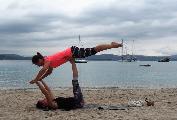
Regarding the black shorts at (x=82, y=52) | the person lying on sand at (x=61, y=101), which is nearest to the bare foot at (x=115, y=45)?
the black shorts at (x=82, y=52)

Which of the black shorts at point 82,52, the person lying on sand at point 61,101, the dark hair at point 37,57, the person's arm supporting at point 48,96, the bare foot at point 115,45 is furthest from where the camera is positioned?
the person lying on sand at point 61,101

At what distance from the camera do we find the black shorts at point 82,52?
13.6 metres

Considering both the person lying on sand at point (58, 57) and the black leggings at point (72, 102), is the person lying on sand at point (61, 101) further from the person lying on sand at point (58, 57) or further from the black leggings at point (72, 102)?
the person lying on sand at point (58, 57)

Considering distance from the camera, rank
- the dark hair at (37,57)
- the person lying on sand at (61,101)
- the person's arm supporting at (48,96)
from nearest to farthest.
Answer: the dark hair at (37,57) → the person's arm supporting at (48,96) → the person lying on sand at (61,101)

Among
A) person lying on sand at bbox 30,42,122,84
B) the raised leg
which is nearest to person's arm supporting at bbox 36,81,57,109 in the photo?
person lying on sand at bbox 30,42,122,84

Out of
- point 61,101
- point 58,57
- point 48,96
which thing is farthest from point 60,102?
point 58,57

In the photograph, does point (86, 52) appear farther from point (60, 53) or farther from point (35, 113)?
point (35, 113)

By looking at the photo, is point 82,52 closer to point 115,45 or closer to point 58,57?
point 58,57

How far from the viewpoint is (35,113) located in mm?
13539

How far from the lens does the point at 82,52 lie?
13750mm

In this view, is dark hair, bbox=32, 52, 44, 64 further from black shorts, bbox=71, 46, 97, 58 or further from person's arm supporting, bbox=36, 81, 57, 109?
black shorts, bbox=71, 46, 97, 58

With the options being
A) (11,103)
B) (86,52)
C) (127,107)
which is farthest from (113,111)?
(11,103)

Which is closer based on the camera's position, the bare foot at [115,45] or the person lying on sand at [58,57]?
the bare foot at [115,45]

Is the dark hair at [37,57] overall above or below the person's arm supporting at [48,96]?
above
